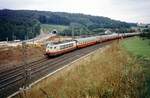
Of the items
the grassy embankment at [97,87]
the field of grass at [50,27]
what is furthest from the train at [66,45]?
the field of grass at [50,27]

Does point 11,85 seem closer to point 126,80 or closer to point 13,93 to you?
point 13,93

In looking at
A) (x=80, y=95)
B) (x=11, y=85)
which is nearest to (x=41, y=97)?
(x=80, y=95)

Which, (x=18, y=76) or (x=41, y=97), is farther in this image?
(x=18, y=76)

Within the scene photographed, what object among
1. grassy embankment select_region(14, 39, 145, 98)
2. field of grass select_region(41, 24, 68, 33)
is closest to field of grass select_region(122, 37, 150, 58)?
grassy embankment select_region(14, 39, 145, 98)

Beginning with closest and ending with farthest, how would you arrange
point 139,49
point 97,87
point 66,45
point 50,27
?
point 97,87, point 139,49, point 66,45, point 50,27

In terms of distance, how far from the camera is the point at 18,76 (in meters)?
31.4

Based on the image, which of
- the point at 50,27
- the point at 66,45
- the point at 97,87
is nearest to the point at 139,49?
the point at 66,45

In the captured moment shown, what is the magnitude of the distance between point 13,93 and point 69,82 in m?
5.44

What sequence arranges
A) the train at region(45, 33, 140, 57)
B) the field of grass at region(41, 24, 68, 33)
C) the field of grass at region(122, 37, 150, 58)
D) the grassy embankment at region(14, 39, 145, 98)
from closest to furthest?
the grassy embankment at region(14, 39, 145, 98), the field of grass at region(122, 37, 150, 58), the train at region(45, 33, 140, 57), the field of grass at region(41, 24, 68, 33)

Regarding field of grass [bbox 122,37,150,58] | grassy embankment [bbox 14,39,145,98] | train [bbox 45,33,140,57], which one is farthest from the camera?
train [bbox 45,33,140,57]

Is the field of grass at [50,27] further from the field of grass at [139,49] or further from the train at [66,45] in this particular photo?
the field of grass at [139,49]

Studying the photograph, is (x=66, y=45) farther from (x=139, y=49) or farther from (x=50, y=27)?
(x=50, y=27)

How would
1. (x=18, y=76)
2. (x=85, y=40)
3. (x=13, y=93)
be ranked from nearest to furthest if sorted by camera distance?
(x=13, y=93) < (x=18, y=76) < (x=85, y=40)

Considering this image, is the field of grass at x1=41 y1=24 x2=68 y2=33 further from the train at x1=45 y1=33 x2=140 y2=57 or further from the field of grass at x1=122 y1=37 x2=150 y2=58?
the field of grass at x1=122 y1=37 x2=150 y2=58
